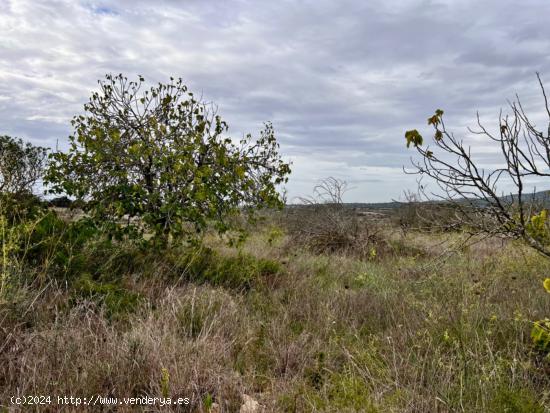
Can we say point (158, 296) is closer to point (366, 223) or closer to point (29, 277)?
point (29, 277)

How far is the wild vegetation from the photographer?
108 inches

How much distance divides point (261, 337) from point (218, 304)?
0.78m

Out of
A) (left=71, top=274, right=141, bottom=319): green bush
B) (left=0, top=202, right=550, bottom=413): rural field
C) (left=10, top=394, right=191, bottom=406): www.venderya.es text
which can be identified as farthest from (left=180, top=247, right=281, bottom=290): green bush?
(left=10, top=394, right=191, bottom=406): www.venderya.es text

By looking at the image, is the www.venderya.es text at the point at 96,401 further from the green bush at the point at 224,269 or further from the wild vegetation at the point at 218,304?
the green bush at the point at 224,269

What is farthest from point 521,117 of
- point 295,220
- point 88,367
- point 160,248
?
point 295,220

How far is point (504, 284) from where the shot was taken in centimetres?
534

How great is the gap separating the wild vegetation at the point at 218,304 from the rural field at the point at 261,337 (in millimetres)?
18

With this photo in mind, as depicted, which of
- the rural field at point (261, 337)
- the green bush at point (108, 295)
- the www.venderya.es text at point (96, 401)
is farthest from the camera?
the green bush at point (108, 295)

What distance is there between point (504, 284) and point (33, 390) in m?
5.18

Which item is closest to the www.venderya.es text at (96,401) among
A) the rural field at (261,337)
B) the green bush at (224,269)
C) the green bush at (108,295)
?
the rural field at (261,337)

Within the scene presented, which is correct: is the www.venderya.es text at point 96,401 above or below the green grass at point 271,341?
below

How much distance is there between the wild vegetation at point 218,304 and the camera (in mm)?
2734

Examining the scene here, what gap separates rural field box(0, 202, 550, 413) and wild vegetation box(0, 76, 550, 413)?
2 cm

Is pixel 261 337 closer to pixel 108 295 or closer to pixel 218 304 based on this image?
pixel 218 304
